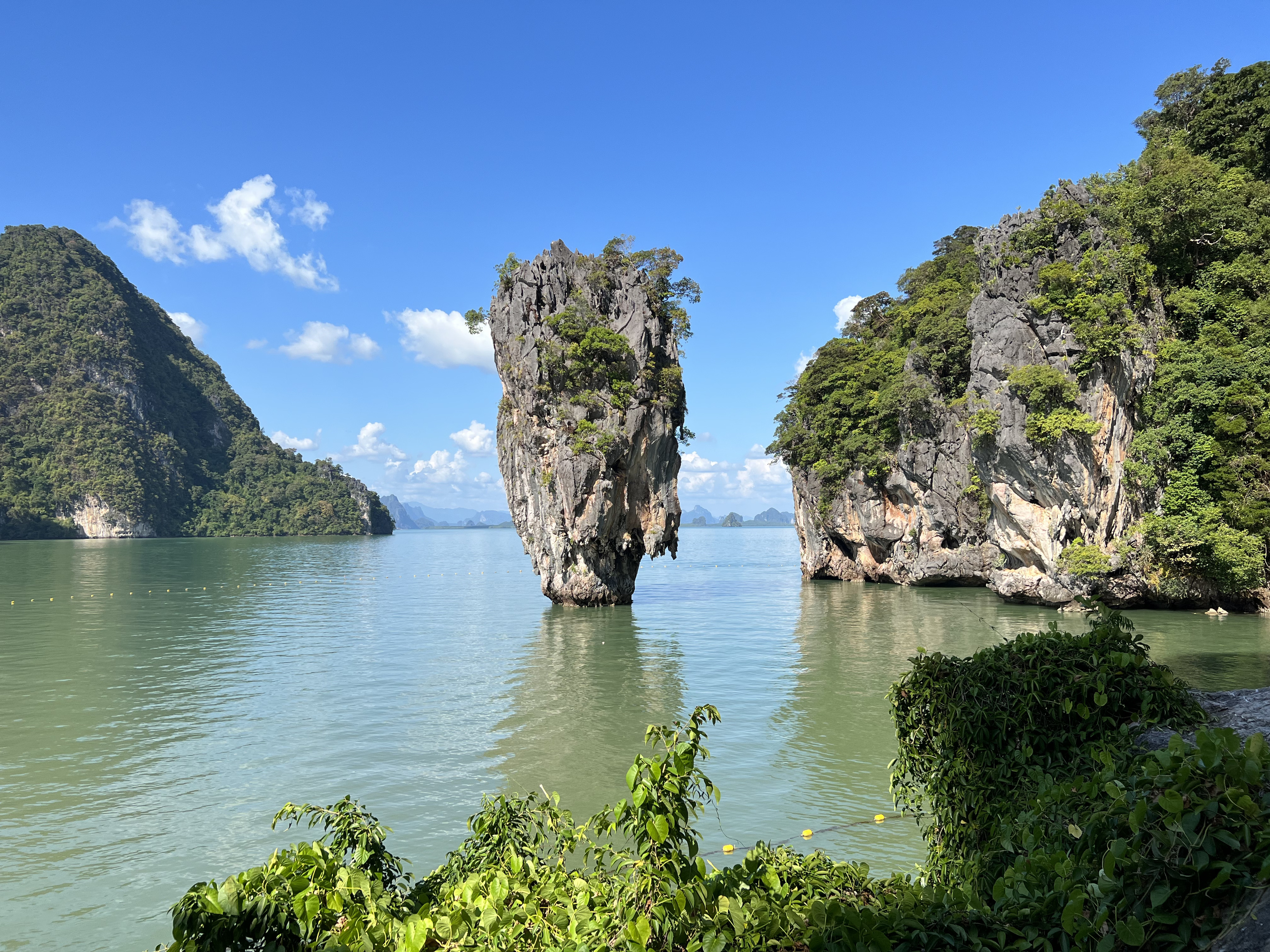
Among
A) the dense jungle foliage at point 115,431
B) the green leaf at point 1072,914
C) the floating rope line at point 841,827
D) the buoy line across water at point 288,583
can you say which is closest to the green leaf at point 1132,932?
the green leaf at point 1072,914

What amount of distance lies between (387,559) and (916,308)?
187 feet

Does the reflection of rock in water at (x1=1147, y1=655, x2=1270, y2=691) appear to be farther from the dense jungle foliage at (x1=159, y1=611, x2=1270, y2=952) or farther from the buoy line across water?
the buoy line across water

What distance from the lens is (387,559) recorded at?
75.7 m

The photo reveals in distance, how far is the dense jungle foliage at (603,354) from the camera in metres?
31.7

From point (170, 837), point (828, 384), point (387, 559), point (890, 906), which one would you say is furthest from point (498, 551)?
point (890, 906)

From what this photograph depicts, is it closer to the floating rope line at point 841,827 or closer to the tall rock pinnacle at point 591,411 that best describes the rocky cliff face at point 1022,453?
the tall rock pinnacle at point 591,411

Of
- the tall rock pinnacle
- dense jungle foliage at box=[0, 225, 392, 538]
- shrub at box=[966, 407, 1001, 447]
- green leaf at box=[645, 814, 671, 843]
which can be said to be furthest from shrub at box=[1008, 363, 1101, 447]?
dense jungle foliage at box=[0, 225, 392, 538]

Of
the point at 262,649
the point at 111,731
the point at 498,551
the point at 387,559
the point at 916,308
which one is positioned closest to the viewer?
the point at 111,731

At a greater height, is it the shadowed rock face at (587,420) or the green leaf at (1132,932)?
the shadowed rock face at (587,420)

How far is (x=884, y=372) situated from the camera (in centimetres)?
4247

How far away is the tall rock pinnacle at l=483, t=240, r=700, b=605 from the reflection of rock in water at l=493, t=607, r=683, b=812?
5.86 meters

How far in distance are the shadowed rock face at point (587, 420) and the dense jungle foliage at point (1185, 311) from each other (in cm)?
1367

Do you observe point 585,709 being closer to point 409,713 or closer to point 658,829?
point 409,713

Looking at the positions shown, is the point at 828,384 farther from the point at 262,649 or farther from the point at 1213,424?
the point at 262,649
